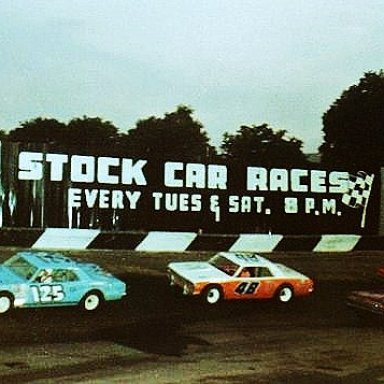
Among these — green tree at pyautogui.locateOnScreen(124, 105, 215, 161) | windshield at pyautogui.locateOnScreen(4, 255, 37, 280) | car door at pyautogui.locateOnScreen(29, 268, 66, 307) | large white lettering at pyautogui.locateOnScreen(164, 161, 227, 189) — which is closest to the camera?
car door at pyautogui.locateOnScreen(29, 268, 66, 307)

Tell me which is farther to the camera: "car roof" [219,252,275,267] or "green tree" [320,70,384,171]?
"green tree" [320,70,384,171]

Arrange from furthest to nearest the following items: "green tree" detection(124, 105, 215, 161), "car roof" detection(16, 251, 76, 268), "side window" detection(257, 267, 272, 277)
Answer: "green tree" detection(124, 105, 215, 161) < "side window" detection(257, 267, 272, 277) < "car roof" detection(16, 251, 76, 268)

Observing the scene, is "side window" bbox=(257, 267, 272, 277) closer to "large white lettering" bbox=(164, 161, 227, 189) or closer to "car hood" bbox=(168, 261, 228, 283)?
"car hood" bbox=(168, 261, 228, 283)

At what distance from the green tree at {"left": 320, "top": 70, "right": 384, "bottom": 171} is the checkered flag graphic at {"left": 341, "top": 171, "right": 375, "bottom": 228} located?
0.84ft

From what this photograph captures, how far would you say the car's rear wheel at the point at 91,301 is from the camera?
13.2 meters

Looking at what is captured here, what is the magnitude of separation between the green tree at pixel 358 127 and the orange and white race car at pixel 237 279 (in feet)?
11.4

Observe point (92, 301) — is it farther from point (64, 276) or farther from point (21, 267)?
point (21, 267)

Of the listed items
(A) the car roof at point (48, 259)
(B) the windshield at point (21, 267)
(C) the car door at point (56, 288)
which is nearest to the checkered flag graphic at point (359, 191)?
(A) the car roof at point (48, 259)

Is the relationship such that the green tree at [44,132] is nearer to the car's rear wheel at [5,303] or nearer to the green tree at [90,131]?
the green tree at [90,131]

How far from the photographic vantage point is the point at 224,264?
587 inches

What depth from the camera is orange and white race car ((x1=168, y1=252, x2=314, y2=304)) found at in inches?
561

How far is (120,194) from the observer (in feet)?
48.6

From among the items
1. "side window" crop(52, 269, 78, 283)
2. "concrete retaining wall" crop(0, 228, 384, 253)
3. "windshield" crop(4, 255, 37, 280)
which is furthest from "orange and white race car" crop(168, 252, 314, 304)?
"windshield" crop(4, 255, 37, 280)

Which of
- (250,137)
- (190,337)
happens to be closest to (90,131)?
(250,137)
